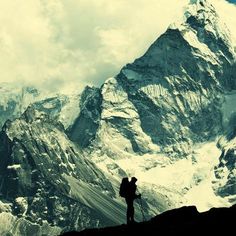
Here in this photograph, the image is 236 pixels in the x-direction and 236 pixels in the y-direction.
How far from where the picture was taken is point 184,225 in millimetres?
82188

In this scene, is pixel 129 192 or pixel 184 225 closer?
pixel 184 225

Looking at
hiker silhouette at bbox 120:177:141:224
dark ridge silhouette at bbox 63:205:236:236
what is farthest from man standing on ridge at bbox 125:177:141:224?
dark ridge silhouette at bbox 63:205:236:236

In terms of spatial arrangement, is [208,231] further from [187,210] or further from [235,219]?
[187,210]

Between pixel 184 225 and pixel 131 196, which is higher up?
pixel 131 196

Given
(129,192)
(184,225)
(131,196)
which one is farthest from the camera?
(129,192)

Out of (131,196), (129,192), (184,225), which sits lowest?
(184,225)

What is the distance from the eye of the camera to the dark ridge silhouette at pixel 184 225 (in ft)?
261

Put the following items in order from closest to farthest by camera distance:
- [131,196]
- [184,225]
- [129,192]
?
[184,225]
[131,196]
[129,192]

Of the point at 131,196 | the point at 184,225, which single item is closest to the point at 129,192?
the point at 131,196

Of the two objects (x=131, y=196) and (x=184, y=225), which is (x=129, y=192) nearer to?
(x=131, y=196)

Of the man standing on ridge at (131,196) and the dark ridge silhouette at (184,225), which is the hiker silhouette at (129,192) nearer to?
the man standing on ridge at (131,196)

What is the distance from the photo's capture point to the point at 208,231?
259ft

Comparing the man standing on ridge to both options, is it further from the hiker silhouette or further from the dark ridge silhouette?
the dark ridge silhouette

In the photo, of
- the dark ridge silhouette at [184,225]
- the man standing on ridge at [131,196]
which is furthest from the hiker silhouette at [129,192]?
the dark ridge silhouette at [184,225]
